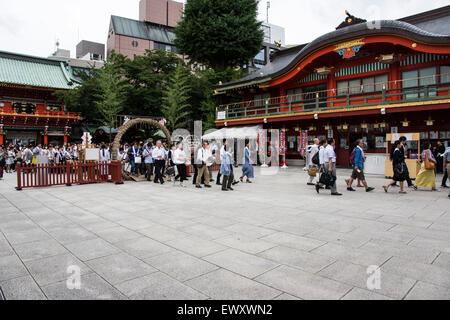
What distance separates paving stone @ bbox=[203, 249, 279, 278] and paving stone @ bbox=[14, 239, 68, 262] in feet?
7.22

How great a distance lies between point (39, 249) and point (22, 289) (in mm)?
1382

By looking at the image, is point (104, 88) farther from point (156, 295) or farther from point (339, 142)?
point (156, 295)

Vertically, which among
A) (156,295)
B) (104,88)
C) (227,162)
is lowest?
(156,295)

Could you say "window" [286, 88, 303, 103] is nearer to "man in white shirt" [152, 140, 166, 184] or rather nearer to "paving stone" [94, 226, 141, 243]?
"man in white shirt" [152, 140, 166, 184]

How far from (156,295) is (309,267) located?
1.84m

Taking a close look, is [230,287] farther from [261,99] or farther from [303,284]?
[261,99]

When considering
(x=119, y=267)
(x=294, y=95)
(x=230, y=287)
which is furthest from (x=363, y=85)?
(x=119, y=267)

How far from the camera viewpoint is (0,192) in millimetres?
10180

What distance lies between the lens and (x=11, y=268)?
3.69 metres

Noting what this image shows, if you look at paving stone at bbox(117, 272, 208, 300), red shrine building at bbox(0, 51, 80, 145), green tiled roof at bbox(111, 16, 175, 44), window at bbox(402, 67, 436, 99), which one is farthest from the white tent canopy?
green tiled roof at bbox(111, 16, 175, 44)

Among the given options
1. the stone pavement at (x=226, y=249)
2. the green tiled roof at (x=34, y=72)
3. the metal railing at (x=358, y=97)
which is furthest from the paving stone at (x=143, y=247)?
the green tiled roof at (x=34, y=72)

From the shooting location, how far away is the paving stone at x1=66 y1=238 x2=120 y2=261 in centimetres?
411

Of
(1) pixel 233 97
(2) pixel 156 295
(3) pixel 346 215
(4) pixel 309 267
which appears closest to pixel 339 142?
Answer: (1) pixel 233 97

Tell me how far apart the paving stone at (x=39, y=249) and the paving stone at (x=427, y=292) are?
4.35 meters
